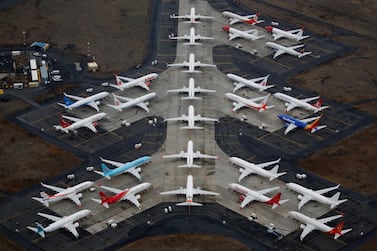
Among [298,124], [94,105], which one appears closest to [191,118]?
[94,105]

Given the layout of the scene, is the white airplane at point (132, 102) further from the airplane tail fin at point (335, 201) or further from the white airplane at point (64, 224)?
the airplane tail fin at point (335, 201)

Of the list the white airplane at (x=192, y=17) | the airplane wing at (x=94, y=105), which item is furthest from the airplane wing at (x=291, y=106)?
the white airplane at (x=192, y=17)

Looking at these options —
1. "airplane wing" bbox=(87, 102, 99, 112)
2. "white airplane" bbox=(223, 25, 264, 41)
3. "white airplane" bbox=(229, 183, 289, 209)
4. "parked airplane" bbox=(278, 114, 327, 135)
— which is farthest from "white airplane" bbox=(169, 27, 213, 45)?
"white airplane" bbox=(229, 183, 289, 209)

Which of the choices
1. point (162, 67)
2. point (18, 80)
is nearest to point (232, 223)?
point (162, 67)

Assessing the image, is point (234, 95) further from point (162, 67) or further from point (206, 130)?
point (162, 67)

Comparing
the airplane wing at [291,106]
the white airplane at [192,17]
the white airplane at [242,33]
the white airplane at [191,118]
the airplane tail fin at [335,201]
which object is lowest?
the airplane tail fin at [335,201]

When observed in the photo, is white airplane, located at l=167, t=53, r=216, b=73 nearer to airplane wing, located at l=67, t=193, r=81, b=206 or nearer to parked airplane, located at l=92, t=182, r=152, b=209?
parked airplane, located at l=92, t=182, r=152, b=209

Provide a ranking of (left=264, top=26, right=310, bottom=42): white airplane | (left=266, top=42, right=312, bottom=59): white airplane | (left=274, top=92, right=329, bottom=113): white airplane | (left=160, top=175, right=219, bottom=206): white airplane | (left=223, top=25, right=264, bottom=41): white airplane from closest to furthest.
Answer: (left=160, top=175, right=219, bottom=206): white airplane
(left=274, top=92, right=329, bottom=113): white airplane
(left=266, top=42, right=312, bottom=59): white airplane
(left=223, top=25, right=264, bottom=41): white airplane
(left=264, top=26, right=310, bottom=42): white airplane

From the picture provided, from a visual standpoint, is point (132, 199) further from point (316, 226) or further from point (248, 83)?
point (248, 83)
